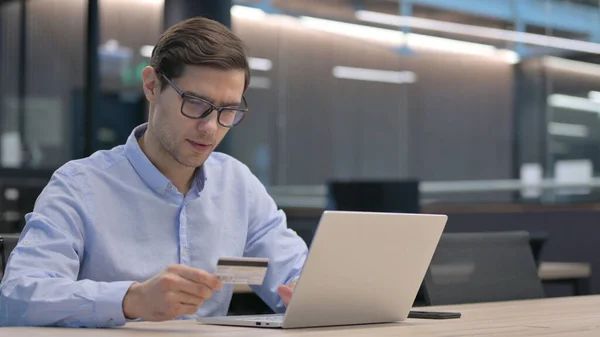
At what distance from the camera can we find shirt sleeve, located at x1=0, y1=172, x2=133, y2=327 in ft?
5.53

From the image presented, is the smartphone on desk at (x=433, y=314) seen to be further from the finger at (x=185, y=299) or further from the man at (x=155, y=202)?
the finger at (x=185, y=299)

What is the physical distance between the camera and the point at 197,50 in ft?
6.59

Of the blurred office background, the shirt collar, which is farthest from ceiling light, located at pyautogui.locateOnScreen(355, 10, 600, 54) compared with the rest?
the shirt collar

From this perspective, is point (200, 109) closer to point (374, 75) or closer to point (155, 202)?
point (155, 202)

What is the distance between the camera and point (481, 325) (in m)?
1.82

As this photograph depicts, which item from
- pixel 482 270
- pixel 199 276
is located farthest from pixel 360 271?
pixel 482 270

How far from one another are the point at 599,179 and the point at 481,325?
4716 mm

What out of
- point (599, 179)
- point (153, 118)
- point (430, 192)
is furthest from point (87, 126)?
point (153, 118)

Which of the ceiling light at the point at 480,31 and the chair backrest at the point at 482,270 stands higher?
the ceiling light at the point at 480,31

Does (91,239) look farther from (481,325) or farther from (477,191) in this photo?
(477,191)

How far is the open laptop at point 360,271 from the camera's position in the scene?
63.7 inches

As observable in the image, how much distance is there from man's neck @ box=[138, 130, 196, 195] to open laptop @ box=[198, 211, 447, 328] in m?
0.40

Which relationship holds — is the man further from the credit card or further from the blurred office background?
the blurred office background

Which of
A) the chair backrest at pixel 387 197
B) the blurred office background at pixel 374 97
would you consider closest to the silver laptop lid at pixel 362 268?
the chair backrest at pixel 387 197
